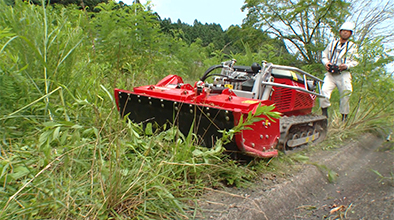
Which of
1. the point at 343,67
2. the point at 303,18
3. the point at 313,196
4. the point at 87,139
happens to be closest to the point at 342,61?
the point at 343,67

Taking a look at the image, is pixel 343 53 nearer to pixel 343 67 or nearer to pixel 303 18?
pixel 343 67

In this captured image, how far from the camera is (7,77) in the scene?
119 inches

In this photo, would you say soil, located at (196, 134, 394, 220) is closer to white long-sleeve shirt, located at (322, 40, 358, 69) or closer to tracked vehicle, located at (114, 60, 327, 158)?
tracked vehicle, located at (114, 60, 327, 158)

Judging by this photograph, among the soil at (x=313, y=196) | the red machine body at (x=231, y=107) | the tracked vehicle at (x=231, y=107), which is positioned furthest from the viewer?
the tracked vehicle at (x=231, y=107)

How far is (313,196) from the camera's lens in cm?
338

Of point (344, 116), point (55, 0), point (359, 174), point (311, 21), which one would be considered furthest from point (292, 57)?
point (359, 174)

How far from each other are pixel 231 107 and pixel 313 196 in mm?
1293

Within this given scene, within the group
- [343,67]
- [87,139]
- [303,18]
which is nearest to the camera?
[87,139]

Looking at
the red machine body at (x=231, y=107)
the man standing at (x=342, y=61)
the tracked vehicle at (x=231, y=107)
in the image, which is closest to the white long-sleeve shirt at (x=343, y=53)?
the man standing at (x=342, y=61)

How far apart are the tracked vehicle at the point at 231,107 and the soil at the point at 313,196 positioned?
417 mm

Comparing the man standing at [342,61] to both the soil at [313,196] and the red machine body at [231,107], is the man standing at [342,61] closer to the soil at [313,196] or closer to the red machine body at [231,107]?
the soil at [313,196]

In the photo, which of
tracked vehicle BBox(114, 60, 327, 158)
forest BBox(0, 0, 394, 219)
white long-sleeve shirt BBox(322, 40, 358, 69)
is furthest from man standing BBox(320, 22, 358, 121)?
tracked vehicle BBox(114, 60, 327, 158)

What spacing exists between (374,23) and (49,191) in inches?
692

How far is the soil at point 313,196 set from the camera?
265 centimetres
